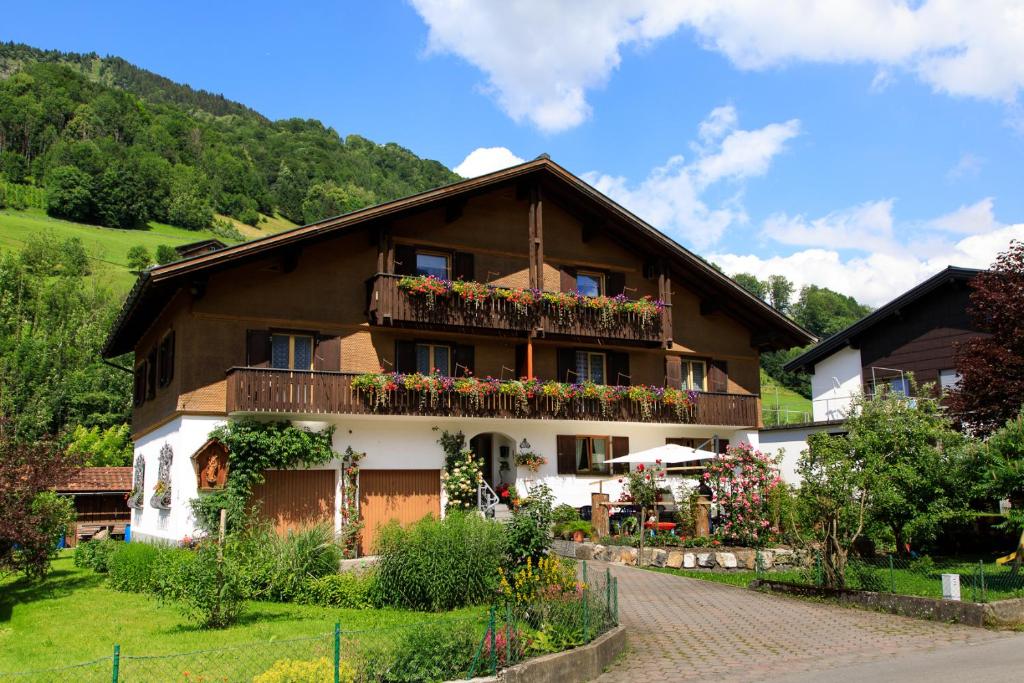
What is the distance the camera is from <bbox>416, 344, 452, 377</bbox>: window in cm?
2497

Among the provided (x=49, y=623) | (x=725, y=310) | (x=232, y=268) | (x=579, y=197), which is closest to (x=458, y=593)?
(x=49, y=623)

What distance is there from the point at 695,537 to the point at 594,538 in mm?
2575

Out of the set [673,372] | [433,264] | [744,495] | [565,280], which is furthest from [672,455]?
[433,264]

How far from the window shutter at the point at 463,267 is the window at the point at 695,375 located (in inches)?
319

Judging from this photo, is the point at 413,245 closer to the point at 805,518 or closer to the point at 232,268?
the point at 232,268

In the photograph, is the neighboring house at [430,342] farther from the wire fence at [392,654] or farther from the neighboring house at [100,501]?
the wire fence at [392,654]

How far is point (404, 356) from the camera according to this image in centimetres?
Result: 2439

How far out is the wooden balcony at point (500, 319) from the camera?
23.3 metres

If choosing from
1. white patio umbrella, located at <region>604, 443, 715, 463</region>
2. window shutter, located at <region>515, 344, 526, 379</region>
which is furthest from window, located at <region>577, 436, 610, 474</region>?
white patio umbrella, located at <region>604, 443, 715, 463</region>

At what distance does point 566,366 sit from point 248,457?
32.7 ft

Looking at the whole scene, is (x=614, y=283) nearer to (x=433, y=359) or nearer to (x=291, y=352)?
(x=433, y=359)

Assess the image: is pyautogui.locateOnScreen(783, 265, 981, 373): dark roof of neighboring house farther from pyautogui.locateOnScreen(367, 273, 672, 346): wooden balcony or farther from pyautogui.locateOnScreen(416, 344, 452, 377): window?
pyautogui.locateOnScreen(416, 344, 452, 377): window

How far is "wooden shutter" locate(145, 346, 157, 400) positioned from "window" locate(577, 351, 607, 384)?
12.4 m

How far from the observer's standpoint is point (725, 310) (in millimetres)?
29953
